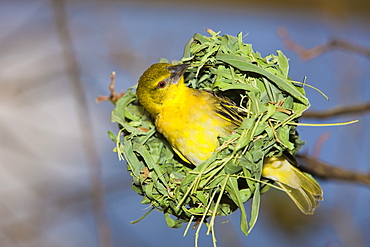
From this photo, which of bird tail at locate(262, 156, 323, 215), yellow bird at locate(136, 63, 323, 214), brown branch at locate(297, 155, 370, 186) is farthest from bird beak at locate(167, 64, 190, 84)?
brown branch at locate(297, 155, 370, 186)

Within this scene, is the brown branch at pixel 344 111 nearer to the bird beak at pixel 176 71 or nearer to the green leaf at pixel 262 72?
the green leaf at pixel 262 72

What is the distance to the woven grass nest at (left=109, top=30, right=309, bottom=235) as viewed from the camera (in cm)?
167

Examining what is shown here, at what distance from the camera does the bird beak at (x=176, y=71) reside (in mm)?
1891

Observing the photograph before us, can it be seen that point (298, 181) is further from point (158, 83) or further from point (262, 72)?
point (158, 83)

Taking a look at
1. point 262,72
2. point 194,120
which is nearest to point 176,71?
point 194,120

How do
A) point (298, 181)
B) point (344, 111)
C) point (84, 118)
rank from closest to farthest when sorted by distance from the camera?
1. point (298, 181)
2. point (344, 111)
3. point (84, 118)

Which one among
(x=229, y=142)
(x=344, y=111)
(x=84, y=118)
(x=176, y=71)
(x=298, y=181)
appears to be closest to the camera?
(x=229, y=142)

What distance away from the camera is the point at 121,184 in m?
4.20

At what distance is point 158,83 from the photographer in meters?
1.96

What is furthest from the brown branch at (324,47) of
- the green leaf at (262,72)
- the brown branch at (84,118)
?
the brown branch at (84,118)

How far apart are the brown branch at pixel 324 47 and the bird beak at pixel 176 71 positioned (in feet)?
3.12

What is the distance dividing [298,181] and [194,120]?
0.60 m

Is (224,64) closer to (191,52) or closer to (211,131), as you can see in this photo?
(191,52)

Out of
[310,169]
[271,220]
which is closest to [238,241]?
[271,220]
